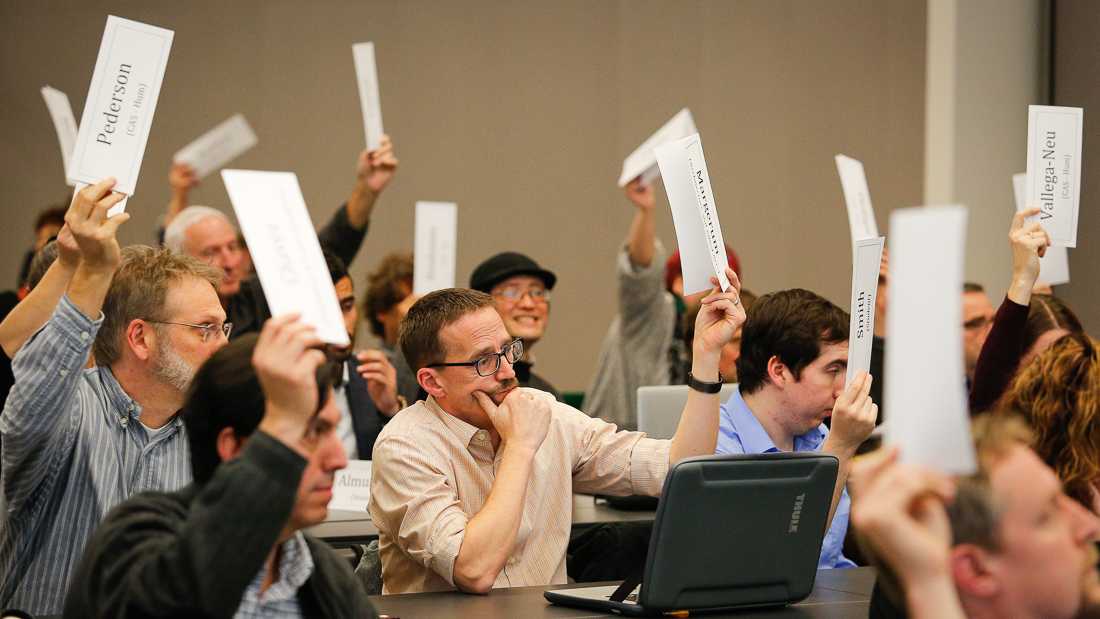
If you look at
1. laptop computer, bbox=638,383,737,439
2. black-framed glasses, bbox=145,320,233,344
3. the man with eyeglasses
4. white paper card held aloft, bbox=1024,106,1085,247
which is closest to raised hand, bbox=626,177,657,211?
laptop computer, bbox=638,383,737,439

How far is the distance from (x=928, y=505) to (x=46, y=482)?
1.71 meters

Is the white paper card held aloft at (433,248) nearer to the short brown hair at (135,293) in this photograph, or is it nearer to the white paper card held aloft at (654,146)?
the white paper card held aloft at (654,146)

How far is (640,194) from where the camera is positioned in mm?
5348

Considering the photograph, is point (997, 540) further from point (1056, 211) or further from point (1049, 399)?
point (1056, 211)

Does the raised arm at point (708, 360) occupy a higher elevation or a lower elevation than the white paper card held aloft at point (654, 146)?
lower

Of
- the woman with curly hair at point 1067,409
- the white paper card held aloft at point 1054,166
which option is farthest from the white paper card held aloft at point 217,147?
the woman with curly hair at point 1067,409

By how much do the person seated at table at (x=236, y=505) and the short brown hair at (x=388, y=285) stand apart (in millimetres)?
3581

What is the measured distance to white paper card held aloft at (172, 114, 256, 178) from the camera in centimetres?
559

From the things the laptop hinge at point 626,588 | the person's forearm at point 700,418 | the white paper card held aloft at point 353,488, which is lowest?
the white paper card held aloft at point 353,488

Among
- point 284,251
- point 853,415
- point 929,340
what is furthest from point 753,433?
point 929,340

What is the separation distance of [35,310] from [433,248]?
2225mm

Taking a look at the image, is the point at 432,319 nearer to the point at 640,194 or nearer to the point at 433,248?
the point at 433,248

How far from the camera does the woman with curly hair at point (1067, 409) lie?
6.40 ft

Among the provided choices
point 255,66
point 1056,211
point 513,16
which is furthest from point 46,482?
point 513,16
